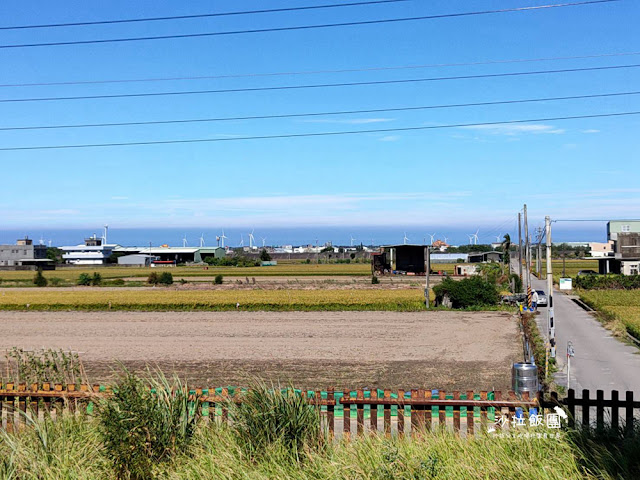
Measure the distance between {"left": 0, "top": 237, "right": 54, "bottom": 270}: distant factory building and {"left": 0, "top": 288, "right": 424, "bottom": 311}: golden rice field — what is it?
89369mm

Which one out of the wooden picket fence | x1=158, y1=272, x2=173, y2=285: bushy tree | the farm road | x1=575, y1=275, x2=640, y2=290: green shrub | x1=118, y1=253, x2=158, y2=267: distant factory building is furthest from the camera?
x1=118, y1=253, x2=158, y2=267: distant factory building

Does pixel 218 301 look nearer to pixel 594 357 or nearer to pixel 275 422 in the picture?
pixel 594 357

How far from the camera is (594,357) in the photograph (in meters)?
27.2

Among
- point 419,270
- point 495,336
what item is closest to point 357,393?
point 495,336

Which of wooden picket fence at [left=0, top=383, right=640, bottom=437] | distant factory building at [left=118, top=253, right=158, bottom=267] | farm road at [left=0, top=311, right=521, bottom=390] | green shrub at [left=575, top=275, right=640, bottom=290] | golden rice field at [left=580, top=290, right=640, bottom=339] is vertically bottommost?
farm road at [left=0, top=311, right=521, bottom=390]

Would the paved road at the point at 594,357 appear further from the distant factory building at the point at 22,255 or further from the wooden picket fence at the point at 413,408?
the distant factory building at the point at 22,255

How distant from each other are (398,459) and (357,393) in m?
2.12

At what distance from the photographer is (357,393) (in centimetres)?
984

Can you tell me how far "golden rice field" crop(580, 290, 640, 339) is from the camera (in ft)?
125

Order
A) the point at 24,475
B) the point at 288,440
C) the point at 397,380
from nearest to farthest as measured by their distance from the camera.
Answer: the point at 24,475 → the point at 288,440 → the point at 397,380

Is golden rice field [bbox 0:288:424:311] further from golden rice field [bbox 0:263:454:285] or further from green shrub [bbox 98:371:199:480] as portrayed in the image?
green shrub [bbox 98:371:199:480]

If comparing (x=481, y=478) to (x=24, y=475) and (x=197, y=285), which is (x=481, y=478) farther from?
(x=197, y=285)

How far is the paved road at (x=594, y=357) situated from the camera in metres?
21.2

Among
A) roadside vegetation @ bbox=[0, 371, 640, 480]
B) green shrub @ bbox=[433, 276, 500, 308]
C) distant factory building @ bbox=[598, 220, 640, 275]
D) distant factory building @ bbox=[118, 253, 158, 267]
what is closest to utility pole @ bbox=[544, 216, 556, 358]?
roadside vegetation @ bbox=[0, 371, 640, 480]
